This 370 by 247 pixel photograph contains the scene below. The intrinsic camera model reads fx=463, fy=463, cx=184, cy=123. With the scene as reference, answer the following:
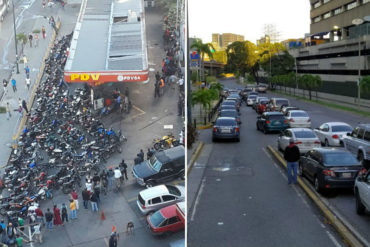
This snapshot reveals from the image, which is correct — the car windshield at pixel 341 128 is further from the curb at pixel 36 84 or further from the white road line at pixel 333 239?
the curb at pixel 36 84

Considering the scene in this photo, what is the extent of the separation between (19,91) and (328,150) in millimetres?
8915

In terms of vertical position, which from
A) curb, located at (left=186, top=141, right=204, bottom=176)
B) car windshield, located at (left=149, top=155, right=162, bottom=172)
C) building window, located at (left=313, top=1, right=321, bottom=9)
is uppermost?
building window, located at (left=313, top=1, right=321, bottom=9)

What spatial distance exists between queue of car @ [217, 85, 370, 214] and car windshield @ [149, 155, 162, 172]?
5784mm

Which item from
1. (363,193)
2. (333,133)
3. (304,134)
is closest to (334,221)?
(363,193)

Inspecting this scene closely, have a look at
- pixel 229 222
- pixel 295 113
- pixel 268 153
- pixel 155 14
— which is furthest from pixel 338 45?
pixel 155 14

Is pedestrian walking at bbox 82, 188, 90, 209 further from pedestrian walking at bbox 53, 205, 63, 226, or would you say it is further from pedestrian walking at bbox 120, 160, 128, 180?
pedestrian walking at bbox 120, 160, 128, 180

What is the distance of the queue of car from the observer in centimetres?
1034

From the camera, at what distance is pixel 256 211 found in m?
→ 9.89

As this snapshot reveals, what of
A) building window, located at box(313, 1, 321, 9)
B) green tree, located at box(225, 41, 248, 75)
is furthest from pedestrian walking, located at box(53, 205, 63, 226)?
green tree, located at box(225, 41, 248, 75)

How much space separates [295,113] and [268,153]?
24.8 ft

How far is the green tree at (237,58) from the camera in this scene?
101250 millimetres

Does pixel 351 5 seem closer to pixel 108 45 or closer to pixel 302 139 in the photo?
pixel 302 139

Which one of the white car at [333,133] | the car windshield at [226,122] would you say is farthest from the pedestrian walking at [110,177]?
the car windshield at [226,122]

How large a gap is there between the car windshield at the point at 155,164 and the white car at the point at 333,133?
594 inches
